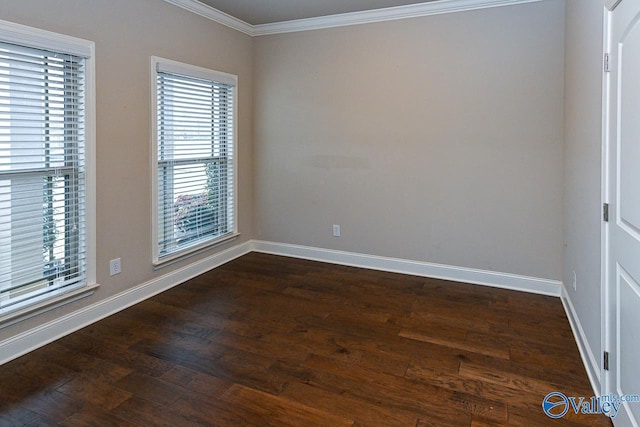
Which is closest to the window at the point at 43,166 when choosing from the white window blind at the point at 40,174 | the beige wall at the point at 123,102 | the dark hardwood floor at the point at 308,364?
the white window blind at the point at 40,174

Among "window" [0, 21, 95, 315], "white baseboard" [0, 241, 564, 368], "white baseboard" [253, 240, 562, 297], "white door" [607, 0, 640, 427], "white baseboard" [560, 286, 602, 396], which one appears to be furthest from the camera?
"white baseboard" [253, 240, 562, 297]

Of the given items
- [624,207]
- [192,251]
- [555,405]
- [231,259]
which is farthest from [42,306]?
[624,207]

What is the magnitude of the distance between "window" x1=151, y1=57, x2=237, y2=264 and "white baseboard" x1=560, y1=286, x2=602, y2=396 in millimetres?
3276

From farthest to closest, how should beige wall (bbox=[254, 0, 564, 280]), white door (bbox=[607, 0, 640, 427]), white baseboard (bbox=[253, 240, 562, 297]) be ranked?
white baseboard (bbox=[253, 240, 562, 297]) → beige wall (bbox=[254, 0, 564, 280]) → white door (bbox=[607, 0, 640, 427])

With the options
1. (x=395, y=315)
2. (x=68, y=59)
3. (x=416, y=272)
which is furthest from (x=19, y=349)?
(x=416, y=272)

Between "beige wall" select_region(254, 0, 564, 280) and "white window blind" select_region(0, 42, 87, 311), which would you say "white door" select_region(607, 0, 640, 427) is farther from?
"white window blind" select_region(0, 42, 87, 311)

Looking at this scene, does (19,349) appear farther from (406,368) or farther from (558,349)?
(558,349)

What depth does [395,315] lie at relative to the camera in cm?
317

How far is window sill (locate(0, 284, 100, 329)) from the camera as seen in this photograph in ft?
8.07

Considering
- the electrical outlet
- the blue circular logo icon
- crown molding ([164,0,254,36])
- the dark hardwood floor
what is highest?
crown molding ([164,0,254,36])

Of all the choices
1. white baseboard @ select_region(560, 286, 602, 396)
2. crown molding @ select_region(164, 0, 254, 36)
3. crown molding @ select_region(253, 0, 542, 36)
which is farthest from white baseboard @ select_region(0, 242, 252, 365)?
white baseboard @ select_region(560, 286, 602, 396)

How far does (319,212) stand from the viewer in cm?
458

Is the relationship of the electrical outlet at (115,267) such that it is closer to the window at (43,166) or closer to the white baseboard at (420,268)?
the window at (43,166)

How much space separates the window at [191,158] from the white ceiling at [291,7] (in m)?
0.63
